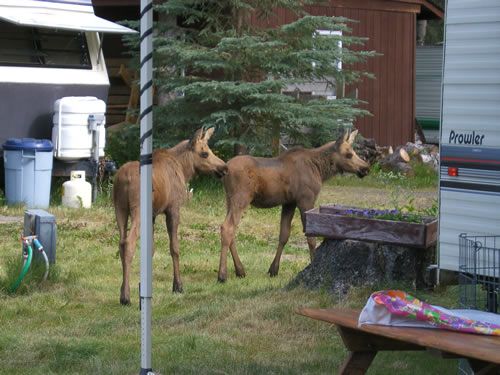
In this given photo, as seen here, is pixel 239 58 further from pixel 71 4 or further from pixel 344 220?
pixel 344 220

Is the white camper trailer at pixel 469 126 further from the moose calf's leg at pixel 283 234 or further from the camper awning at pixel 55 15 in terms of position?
the camper awning at pixel 55 15

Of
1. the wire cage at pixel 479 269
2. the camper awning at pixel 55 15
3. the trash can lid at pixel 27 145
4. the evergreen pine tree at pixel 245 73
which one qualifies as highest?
the camper awning at pixel 55 15

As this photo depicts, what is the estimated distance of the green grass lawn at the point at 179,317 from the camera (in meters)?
7.69

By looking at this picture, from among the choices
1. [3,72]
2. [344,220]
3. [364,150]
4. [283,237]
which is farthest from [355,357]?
[364,150]

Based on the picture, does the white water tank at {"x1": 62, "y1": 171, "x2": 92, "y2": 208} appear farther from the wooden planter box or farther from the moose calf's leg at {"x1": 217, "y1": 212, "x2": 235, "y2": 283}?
the wooden planter box

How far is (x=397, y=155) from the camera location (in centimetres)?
2170

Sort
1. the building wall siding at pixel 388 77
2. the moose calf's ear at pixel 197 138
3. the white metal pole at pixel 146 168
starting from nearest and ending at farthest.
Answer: the white metal pole at pixel 146 168
the moose calf's ear at pixel 197 138
the building wall siding at pixel 388 77

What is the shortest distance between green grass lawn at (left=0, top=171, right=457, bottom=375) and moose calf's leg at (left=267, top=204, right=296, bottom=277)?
109mm

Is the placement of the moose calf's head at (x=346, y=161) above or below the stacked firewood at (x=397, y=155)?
above

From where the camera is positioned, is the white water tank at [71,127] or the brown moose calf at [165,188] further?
the white water tank at [71,127]

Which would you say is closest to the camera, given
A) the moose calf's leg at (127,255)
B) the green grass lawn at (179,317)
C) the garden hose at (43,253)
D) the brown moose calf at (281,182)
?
the green grass lawn at (179,317)

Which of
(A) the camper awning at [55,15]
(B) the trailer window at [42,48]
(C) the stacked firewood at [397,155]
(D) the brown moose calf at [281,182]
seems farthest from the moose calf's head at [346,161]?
(C) the stacked firewood at [397,155]

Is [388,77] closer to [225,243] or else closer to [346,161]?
[346,161]

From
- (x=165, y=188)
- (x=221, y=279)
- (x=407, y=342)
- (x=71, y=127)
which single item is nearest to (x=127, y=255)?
(x=165, y=188)
